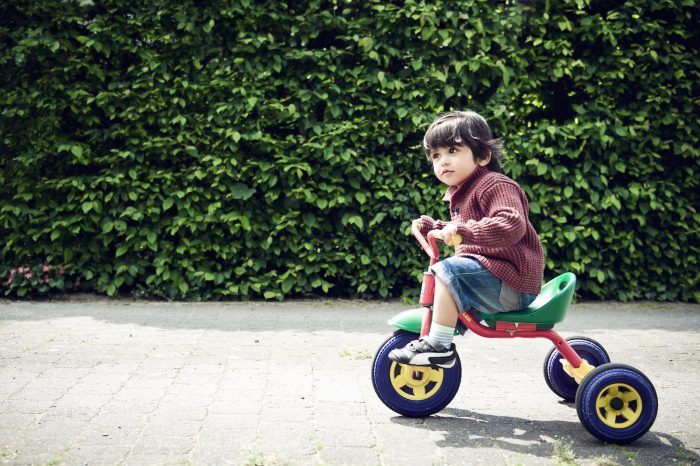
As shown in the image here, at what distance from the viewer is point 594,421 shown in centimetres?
360

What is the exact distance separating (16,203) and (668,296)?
6.41 meters

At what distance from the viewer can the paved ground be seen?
11.4 ft

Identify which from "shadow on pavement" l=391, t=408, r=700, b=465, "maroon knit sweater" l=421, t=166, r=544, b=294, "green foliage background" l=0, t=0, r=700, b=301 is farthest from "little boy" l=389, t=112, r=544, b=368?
"green foliage background" l=0, t=0, r=700, b=301

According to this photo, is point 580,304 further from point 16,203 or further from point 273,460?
point 16,203

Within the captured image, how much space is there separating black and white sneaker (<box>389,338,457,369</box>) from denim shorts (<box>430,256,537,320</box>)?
0.76 feet

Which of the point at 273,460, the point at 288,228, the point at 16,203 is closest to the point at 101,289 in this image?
the point at 16,203

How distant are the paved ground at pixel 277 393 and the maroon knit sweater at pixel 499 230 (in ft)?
2.74

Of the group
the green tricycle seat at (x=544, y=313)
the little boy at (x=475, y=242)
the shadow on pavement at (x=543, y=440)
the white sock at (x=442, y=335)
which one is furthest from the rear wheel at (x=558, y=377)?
the white sock at (x=442, y=335)

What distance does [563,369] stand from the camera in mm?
4234

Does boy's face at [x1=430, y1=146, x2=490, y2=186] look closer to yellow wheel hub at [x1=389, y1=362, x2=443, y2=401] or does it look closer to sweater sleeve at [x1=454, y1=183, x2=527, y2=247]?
sweater sleeve at [x1=454, y1=183, x2=527, y2=247]

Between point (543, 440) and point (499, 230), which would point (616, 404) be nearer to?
point (543, 440)

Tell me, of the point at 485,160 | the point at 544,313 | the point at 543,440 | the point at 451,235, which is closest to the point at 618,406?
the point at 543,440

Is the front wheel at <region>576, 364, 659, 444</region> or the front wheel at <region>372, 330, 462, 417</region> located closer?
the front wheel at <region>576, 364, 659, 444</region>

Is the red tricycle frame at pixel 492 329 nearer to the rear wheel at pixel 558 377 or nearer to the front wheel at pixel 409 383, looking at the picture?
the front wheel at pixel 409 383
